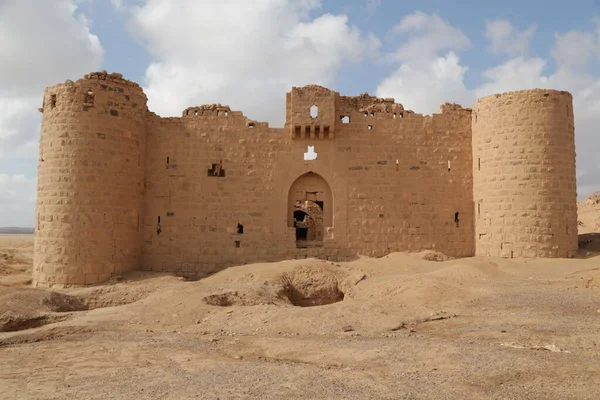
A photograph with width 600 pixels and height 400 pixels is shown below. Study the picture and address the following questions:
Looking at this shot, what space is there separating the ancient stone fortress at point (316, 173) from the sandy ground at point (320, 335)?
1.70m

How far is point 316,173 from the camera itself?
15.9 m

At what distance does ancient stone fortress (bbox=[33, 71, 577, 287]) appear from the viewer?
14.6 metres

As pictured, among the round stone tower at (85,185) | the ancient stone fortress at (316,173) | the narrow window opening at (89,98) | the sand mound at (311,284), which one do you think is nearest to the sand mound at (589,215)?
the ancient stone fortress at (316,173)

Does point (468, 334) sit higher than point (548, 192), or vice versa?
point (548, 192)

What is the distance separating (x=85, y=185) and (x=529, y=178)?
530 inches

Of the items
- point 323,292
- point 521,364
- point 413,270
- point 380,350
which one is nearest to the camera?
point 521,364

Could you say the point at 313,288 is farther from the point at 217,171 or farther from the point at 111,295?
the point at 217,171

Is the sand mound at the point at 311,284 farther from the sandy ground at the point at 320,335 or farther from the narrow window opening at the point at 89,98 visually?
the narrow window opening at the point at 89,98

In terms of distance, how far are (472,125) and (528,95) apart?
196cm

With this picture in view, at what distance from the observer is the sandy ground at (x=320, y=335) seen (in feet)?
17.6

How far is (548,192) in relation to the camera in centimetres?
1441

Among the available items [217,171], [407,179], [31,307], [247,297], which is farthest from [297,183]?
[31,307]

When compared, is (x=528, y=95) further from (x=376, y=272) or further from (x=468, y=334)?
(x=468, y=334)

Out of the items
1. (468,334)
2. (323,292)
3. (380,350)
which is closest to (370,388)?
(380,350)
